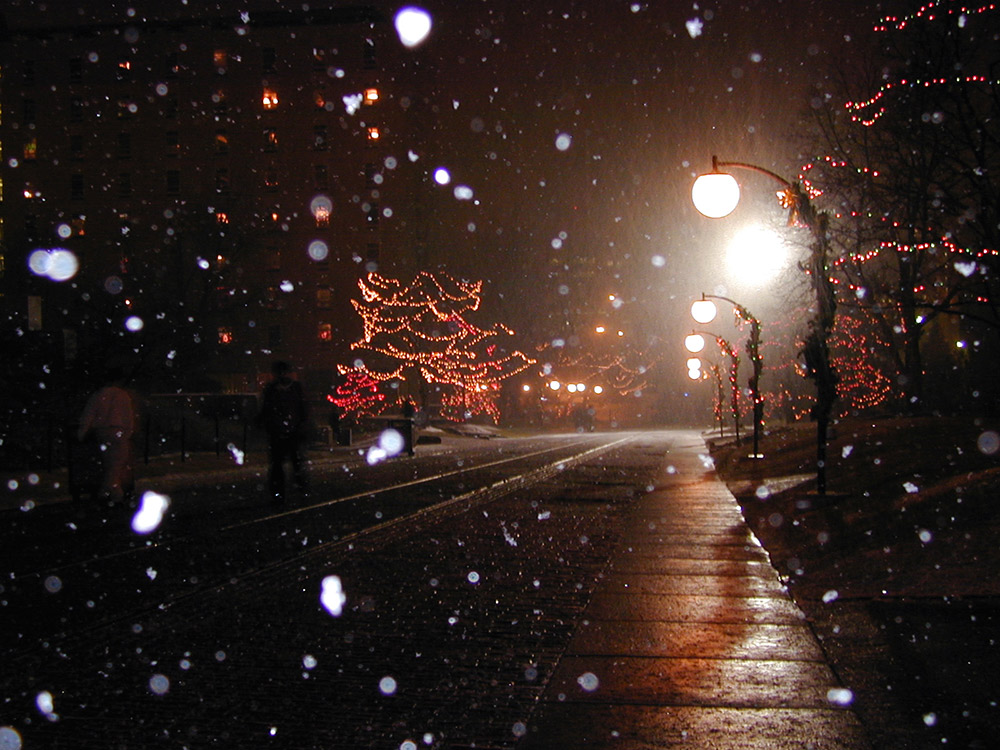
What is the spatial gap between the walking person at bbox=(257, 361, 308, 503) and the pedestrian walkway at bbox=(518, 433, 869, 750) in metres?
5.95

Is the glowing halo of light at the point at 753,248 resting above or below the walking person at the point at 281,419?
above

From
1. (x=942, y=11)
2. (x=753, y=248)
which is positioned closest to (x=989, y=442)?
(x=942, y=11)

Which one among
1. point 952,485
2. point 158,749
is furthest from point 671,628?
point 952,485

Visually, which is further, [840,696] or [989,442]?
[989,442]

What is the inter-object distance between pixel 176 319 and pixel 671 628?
152 feet

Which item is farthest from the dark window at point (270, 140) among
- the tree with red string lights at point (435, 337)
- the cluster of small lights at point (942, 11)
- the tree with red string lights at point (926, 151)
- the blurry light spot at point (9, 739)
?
the blurry light spot at point (9, 739)

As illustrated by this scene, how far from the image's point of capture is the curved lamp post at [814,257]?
1212 cm

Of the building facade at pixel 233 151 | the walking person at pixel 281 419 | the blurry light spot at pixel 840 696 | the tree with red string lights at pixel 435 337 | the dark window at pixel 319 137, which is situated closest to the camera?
the blurry light spot at pixel 840 696

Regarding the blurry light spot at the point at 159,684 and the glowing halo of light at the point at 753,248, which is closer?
the blurry light spot at the point at 159,684

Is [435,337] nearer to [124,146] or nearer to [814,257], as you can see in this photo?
[124,146]

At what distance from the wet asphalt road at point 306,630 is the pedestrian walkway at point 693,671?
43mm

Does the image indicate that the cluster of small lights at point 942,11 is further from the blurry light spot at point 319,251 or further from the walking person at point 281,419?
the blurry light spot at point 319,251

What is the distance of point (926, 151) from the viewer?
64.5ft

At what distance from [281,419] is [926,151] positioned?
14.9 metres
